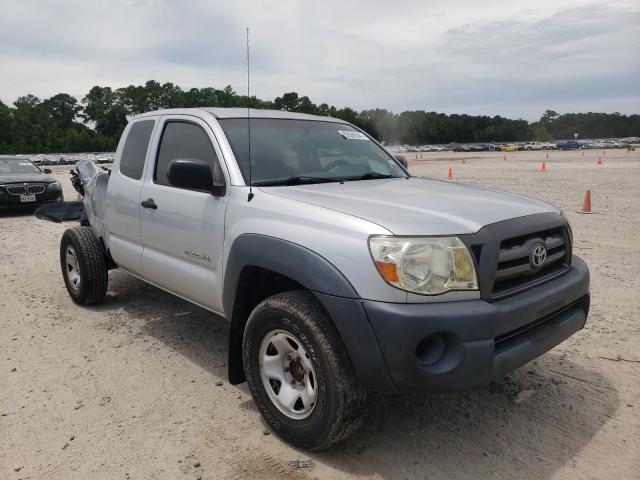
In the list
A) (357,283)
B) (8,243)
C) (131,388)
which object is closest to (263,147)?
(357,283)

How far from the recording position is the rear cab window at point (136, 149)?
440 cm

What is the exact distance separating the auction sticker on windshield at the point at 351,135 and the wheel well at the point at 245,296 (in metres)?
1.68

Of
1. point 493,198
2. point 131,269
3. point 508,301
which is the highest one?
point 493,198

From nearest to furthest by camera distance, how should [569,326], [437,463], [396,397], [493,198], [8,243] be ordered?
[437,463] → [569,326] → [493,198] → [396,397] → [8,243]

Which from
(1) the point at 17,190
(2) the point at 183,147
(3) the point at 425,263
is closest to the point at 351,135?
(2) the point at 183,147

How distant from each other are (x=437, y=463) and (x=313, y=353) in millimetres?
906

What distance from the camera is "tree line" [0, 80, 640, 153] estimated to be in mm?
88750

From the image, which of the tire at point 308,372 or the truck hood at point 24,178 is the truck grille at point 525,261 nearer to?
the tire at point 308,372

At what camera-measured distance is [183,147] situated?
3.98 m

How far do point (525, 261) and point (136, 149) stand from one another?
11.0 ft

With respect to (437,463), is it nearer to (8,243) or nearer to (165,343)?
(165,343)

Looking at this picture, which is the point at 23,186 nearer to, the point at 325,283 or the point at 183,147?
the point at 183,147

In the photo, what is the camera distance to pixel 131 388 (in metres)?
3.64

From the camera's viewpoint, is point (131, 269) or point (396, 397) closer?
point (396, 397)
